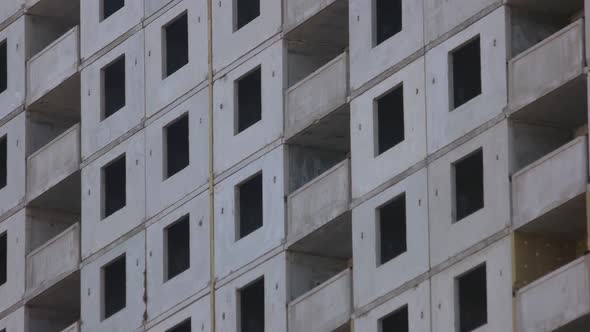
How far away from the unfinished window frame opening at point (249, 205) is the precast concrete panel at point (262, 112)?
0.67m

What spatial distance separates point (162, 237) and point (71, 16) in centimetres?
1027

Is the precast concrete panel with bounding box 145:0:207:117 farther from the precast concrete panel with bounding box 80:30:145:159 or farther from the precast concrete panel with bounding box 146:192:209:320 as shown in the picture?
the precast concrete panel with bounding box 146:192:209:320

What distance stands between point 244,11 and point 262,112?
2993 mm

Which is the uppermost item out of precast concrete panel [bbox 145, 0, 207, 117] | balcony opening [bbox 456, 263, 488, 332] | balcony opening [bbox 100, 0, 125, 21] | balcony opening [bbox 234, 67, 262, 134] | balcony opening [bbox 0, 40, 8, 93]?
balcony opening [bbox 0, 40, 8, 93]

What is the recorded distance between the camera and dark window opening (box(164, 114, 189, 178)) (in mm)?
81750

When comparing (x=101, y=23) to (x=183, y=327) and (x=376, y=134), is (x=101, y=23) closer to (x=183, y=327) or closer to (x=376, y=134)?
(x=183, y=327)

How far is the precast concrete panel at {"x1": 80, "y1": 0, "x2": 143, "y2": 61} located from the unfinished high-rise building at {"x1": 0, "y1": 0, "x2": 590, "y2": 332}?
87 millimetres

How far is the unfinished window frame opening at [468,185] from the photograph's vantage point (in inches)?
2854

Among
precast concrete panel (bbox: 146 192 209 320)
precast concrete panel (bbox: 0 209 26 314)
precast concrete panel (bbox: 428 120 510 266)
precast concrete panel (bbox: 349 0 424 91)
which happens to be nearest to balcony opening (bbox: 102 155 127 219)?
precast concrete panel (bbox: 146 192 209 320)

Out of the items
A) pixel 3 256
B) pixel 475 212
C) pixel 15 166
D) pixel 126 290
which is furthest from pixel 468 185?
pixel 3 256

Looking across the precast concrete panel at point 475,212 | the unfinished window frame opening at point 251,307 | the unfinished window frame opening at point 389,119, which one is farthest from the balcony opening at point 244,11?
the precast concrete panel at point 475,212

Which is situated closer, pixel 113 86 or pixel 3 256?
pixel 113 86

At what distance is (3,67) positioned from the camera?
9031 cm

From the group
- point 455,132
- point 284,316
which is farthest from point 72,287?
point 455,132
